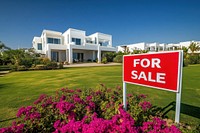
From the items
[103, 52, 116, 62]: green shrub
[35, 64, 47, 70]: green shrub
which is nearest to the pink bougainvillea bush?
[35, 64, 47, 70]: green shrub

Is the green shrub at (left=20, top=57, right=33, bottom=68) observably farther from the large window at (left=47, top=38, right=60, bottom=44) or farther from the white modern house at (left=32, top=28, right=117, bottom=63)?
the large window at (left=47, top=38, right=60, bottom=44)

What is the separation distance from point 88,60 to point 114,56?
7.82 m

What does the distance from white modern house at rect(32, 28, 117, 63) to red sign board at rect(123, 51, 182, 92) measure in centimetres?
2433

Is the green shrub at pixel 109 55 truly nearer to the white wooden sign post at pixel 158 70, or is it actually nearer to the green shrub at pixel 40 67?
the green shrub at pixel 40 67

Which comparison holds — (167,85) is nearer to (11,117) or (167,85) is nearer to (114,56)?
(11,117)

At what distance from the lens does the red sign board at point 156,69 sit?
6.92 ft

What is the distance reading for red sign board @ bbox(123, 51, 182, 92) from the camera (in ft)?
6.92

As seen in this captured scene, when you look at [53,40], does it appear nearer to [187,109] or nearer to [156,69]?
[187,109]

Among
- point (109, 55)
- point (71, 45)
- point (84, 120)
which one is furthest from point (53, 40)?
point (84, 120)

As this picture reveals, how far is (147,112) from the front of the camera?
282 cm

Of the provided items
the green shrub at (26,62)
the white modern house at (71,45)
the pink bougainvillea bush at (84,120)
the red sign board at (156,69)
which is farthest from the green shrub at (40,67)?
the red sign board at (156,69)

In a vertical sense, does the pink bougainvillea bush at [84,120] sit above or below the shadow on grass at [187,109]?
above

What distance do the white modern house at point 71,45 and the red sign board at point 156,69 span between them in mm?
24333

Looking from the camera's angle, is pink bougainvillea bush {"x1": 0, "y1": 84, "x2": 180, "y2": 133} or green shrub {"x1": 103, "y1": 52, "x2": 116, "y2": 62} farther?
green shrub {"x1": 103, "y1": 52, "x2": 116, "y2": 62}
